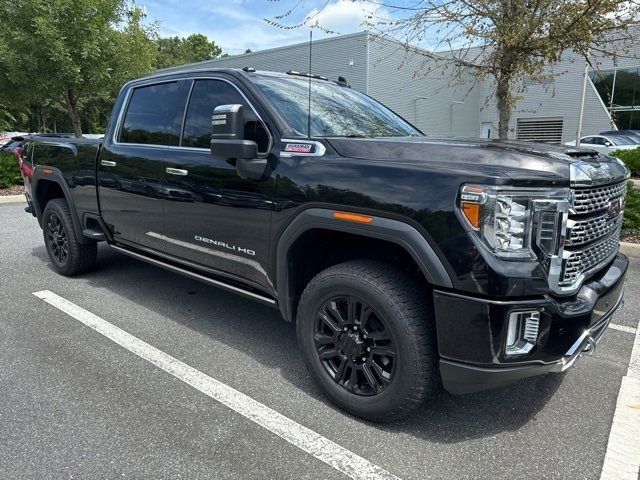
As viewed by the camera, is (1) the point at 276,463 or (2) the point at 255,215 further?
(2) the point at 255,215

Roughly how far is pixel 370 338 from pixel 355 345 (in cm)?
10

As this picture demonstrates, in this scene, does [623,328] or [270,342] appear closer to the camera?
[270,342]

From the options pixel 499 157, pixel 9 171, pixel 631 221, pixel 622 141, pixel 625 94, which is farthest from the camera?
pixel 625 94

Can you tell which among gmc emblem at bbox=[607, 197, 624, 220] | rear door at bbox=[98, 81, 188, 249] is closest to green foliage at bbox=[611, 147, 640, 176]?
gmc emblem at bbox=[607, 197, 624, 220]

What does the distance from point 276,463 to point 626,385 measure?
7.58 feet

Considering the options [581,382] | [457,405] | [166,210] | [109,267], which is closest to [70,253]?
[109,267]

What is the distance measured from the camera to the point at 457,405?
2926mm

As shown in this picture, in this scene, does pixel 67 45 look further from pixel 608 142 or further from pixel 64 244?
pixel 608 142

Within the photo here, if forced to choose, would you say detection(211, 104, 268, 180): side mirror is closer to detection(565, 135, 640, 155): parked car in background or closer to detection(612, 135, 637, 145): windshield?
detection(565, 135, 640, 155): parked car in background

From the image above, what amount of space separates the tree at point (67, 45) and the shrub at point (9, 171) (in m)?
2.10

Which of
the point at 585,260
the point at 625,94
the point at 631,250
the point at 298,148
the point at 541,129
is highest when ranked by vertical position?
the point at 625,94

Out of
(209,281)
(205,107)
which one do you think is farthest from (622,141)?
(209,281)

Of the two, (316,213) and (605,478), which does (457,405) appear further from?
(316,213)

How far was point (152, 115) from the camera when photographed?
415cm
